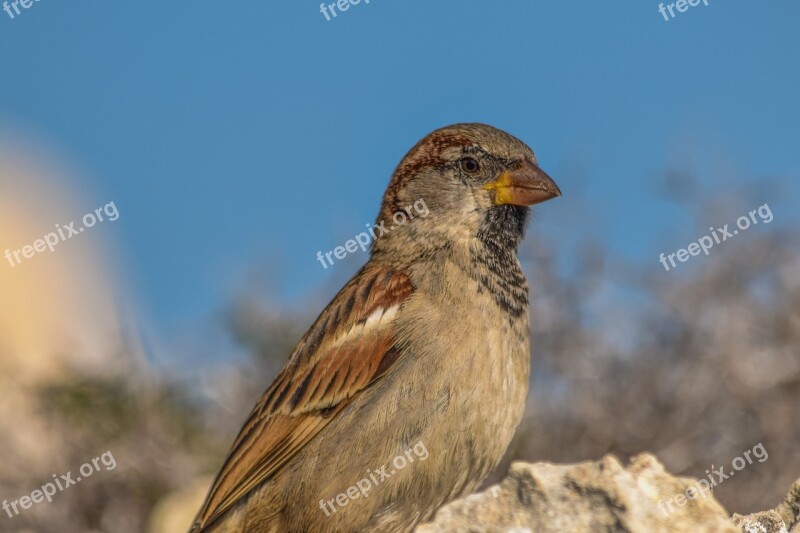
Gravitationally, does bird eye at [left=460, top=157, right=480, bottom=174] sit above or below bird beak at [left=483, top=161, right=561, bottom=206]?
above

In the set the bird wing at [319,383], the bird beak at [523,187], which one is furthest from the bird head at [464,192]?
the bird wing at [319,383]

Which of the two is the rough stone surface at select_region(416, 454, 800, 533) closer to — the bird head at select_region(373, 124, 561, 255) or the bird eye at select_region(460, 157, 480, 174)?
the bird head at select_region(373, 124, 561, 255)

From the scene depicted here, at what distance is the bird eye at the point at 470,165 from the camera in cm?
518

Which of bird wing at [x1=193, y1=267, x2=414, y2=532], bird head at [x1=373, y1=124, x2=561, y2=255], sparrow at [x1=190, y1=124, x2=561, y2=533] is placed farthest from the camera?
bird head at [x1=373, y1=124, x2=561, y2=255]

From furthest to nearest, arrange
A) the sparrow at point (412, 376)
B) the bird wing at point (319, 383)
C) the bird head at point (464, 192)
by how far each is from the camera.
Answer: the bird head at point (464, 192) < the bird wing at point (319, 383) < the sparrow at point (412, 376)

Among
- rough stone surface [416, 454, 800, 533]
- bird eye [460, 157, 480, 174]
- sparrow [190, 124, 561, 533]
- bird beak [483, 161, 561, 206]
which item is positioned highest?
bird eye [460, 157, 480, 174]

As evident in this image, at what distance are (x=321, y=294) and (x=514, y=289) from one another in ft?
10.0

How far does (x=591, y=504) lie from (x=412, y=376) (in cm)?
121

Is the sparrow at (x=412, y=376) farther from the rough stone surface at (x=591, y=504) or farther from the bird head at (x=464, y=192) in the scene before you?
the rough stone surface at (x=591, y=504)

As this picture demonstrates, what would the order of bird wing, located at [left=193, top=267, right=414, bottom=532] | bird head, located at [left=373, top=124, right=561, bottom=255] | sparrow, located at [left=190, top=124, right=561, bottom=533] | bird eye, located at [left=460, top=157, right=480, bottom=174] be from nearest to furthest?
sparrow, located at [left=190, top=124, right=561, bottom=533], bird wing, located at [left=193, top=267, right=414, bottom=532], bird head, located at [left=373, top=124, right=561, bottom=255], bird eye, located at [left=460, top=157, right=480, bottom=174]

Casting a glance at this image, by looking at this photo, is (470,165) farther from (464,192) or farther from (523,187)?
(523,187)

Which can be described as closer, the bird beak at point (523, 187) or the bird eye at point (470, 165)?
the bird beak at point (523, 187)

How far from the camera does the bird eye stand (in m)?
5.18

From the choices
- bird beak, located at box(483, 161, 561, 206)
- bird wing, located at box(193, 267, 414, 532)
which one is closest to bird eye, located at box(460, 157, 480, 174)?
bird beak, located at box(483, 161, 561, 206)
